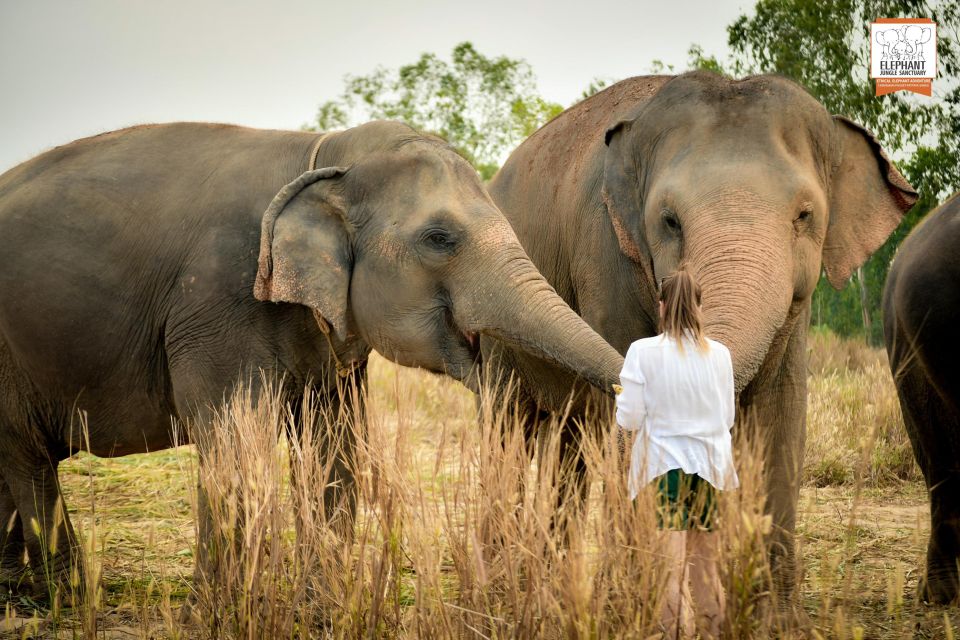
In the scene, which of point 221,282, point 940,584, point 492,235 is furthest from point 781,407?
point 221,282

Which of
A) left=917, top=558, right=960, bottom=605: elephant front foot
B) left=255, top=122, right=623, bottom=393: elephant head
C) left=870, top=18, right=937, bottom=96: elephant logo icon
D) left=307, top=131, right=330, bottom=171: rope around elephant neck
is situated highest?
left=870, top=18, right=937, bottom=96: elephant logo icon

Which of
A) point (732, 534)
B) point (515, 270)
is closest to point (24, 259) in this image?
point (515, 270)

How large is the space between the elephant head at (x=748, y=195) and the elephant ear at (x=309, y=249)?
119 centimetres

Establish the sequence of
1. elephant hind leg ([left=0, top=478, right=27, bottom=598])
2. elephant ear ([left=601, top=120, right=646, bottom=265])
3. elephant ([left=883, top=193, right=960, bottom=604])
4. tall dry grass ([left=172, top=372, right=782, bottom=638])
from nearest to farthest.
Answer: tall dry grass ([left=172, top=372, right=782, bottom=638])
elephant ear ([left=601, top=120, right=646, bottom=265])
elephant ([left=883, top=193, right=960, bottom=604])
elephant hind leg ([left=0, top=478, right=27, bottom=598])

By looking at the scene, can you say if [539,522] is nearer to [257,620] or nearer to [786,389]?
[257,620]

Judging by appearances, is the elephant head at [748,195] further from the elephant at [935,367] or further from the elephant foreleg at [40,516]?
the elephant foreleg at [40,516]

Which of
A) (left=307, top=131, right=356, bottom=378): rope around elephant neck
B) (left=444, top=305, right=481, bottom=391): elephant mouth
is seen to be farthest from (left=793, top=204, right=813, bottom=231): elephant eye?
(left=307, top=131, right=356, bottom=378): rope around elephant neck

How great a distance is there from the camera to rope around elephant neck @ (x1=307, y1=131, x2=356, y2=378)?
4590 millimetres

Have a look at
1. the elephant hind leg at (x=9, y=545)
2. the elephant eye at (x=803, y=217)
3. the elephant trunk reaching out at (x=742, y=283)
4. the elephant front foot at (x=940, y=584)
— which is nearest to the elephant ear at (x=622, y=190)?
the elephant trunk reaching out at (x=742, y=283)

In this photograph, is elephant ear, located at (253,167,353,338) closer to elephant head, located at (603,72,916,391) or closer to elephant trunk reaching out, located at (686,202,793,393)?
elephant head, located at (603,72,916,391)

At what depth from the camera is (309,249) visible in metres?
4.54

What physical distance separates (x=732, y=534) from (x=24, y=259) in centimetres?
339

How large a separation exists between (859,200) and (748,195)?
821 mm

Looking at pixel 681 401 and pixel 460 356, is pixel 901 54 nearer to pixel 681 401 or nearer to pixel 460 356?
pixel 460 356
